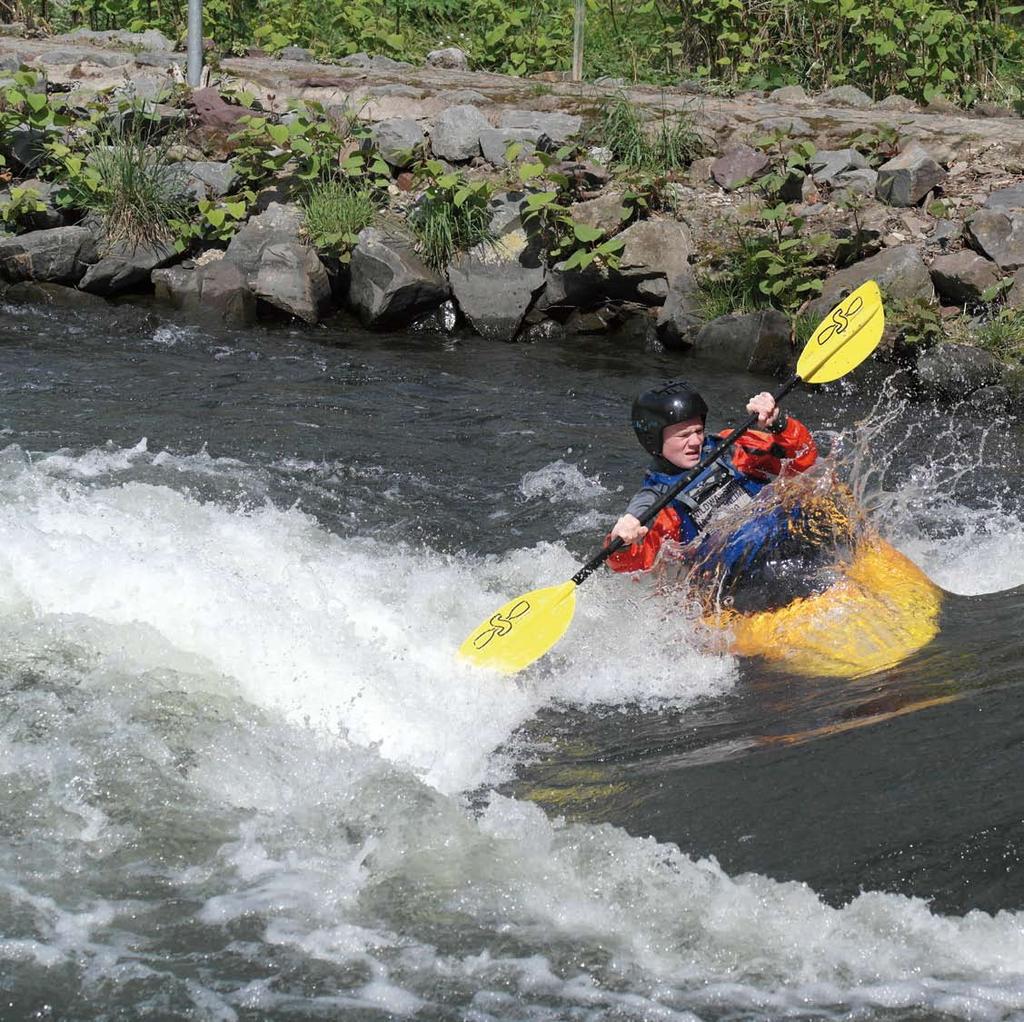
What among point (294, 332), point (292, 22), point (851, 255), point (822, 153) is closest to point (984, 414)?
point (851, 255)

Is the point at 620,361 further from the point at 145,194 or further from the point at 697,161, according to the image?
the point at 145,194

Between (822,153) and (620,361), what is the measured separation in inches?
96.5

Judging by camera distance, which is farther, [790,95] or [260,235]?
[790,95]

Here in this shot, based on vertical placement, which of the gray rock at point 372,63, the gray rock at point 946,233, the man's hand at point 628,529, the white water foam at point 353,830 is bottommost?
the white water foam at point 353,830

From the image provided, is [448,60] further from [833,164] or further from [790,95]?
[833,164]

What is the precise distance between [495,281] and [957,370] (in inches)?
118

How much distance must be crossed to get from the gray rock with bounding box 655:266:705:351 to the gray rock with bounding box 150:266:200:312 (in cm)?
304

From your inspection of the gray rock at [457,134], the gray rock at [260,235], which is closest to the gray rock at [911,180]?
the gray rock at [457,134]

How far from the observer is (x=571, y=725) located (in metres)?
4.04

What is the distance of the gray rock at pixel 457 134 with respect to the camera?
9.65m

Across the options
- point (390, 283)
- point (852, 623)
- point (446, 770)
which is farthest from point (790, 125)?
point (446, 770)

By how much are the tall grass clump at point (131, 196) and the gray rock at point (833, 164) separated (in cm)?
431

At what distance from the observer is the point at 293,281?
345 inches

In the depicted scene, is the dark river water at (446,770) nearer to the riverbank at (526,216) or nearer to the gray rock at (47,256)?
the riverbank at (526,216)
